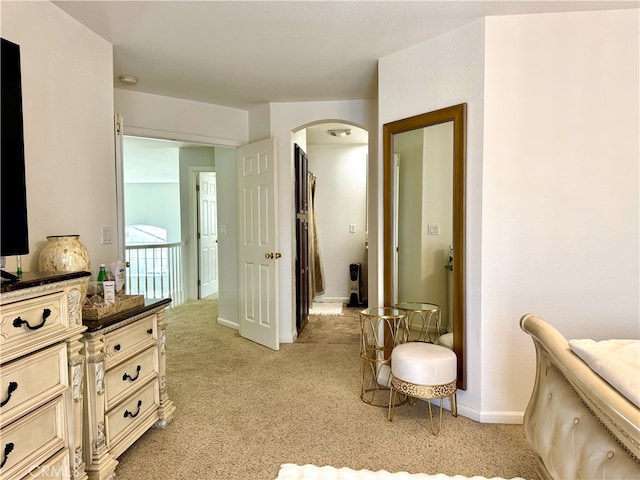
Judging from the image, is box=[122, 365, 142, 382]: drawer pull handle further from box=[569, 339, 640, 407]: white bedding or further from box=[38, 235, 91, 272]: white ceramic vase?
box=[569, 339, 640, 407]: white bedding

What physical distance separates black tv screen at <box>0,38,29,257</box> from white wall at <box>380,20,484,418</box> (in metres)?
2.26

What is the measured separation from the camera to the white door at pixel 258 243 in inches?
145

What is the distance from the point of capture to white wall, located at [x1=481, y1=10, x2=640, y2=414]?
2125 millimetres

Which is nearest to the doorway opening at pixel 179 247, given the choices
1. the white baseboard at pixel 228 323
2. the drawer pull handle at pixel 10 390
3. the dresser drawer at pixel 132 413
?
the white baseboard at pixel 228 323

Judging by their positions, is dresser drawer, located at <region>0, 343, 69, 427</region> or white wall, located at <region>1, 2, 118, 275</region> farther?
white wall, located at <region>1, 2, 118, 275</region>

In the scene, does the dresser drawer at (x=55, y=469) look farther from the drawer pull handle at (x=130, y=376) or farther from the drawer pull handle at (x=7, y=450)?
the drawer pull handle at (x=130, y=376)

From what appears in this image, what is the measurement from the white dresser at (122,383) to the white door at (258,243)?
1.53 meters

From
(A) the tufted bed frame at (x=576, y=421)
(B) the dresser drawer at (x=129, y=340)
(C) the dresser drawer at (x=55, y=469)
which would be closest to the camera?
(A) the tufted bed frame at (x=576, y=421)

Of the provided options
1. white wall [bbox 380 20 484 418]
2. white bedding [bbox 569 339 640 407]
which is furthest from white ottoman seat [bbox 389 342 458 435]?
white bedding [bbox 569 339 640 407]

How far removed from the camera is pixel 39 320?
1349mm

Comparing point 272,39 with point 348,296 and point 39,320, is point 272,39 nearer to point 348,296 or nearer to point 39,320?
point 39,320

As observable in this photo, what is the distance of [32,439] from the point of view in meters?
1.34

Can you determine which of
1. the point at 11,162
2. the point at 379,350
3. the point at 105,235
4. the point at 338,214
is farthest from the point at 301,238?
the point at 11,162

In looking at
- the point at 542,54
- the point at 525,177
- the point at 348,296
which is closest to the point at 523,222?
the point at 525,177
